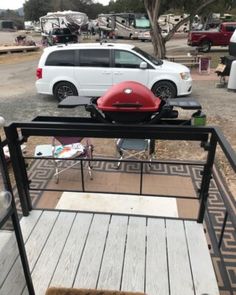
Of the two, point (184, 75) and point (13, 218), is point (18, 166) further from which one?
point (184, 75)

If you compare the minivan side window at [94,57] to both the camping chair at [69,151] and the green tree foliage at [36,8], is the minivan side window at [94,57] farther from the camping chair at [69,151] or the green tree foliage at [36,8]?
the green tree foliage at [36,8]

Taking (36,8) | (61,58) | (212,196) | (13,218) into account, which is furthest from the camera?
(36,8)

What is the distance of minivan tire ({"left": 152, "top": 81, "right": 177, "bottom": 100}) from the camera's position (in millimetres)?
8180

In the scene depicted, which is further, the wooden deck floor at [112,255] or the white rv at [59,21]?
the white rv at [59,21]

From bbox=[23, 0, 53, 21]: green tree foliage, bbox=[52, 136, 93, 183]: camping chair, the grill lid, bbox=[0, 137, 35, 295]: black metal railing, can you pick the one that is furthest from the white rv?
bbox=[23, 0, 53, 21]: green tree foliage

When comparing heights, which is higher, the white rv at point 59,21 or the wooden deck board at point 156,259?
the white rv at point 59,21

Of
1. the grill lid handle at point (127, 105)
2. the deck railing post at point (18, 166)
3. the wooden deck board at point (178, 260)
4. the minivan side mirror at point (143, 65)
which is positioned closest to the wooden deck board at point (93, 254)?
the wooden deck board at point (178, 260)

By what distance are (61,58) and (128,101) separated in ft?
21.9

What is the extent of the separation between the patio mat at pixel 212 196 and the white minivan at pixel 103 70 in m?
3.72

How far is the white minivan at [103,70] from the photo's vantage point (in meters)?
A: 8.00

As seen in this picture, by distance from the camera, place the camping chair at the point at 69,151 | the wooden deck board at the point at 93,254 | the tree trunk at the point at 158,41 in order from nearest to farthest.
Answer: the wooden deck board at the point at 93,254 < the camping chair at the point at 69,151 < the tree trunk at the point at 158,41

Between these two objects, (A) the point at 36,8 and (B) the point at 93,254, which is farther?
(A) the point at 36,8

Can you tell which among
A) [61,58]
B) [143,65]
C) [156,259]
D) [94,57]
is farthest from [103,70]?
[156,259]

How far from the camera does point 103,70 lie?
8.03 m
